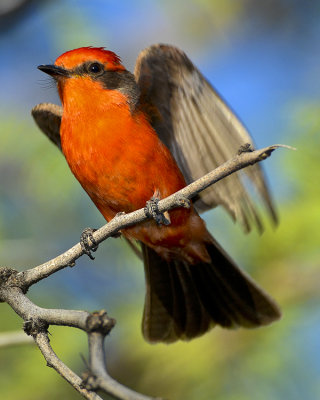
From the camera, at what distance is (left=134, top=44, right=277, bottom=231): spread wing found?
542cm

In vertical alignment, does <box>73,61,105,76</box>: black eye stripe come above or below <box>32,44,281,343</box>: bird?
above

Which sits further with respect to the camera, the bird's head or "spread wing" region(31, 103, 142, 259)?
"spread wing" region(31, 103, 142, 259)

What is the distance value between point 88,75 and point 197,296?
7.38 feet

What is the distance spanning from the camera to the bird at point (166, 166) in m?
5.13

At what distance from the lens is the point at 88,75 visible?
5512 mm

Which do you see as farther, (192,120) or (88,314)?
(192,120)

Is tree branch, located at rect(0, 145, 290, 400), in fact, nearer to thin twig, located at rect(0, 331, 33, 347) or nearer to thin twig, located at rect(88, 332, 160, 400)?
thin twig, located at rect(88, 332, 160, 400)

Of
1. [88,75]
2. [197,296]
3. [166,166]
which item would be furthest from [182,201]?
[197,296]

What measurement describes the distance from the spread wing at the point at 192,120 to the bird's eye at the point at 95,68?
31cm

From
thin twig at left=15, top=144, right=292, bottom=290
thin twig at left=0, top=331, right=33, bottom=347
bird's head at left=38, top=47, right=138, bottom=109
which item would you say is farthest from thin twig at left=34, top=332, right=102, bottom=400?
bird's head at left=38, top=47, right=138, bottom=109

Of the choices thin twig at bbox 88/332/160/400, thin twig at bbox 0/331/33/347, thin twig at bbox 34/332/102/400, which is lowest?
thin twig at bbox 88/332/160/400

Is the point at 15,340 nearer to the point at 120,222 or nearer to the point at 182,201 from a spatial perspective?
the point at 120,222

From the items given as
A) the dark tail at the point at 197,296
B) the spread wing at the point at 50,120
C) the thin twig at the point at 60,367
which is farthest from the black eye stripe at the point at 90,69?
the thin twig at the point at 60,367

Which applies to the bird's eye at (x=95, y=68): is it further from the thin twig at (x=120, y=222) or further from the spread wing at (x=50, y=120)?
the thin twig at (x=120, y=222)
